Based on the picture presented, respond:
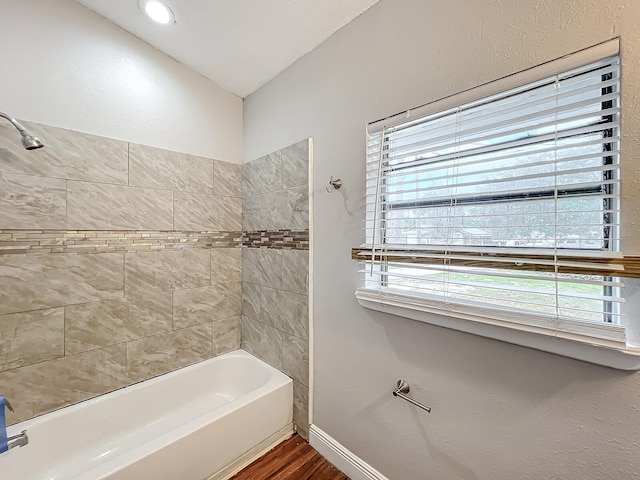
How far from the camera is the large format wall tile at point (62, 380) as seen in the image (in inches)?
55.5

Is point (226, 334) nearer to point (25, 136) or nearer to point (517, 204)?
point (25, 136)

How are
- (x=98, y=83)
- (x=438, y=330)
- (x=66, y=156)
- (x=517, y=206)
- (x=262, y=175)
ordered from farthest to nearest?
1. (x=262, y=175)
2. (x=98, y=83)
3. (x=66, y=156)
4. (x=438, y=330)
5. (x=517, y=206)

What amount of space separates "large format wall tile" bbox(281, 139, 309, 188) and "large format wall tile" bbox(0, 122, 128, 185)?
101cm

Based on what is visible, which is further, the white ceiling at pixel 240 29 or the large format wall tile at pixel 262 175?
the large format wall tile at pixel 262 175

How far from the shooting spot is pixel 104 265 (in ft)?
5.43

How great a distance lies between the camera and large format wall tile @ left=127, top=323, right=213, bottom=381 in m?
1.78

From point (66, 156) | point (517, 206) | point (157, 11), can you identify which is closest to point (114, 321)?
point (66, 156)

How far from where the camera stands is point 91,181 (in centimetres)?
161

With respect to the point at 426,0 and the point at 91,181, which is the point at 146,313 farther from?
the point at 426,0

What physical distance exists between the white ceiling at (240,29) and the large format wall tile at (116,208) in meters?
0.99

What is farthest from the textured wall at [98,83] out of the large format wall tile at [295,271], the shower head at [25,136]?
the large format wall tile at [295,271]

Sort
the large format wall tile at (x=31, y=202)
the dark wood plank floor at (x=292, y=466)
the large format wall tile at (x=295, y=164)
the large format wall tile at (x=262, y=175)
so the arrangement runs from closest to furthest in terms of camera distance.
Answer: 1. the large format wall tile at (x=31, y=202)
2. the dark wood plank floor at (x=292, y=466)
3. the large format wall tile at (x=295, y=164)
4. the large format wall tile at (x=262, y=175)

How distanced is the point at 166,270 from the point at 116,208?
19.7 inches

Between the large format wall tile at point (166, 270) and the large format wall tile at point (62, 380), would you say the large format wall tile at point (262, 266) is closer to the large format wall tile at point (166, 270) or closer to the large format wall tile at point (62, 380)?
the large format wall tile at point (166, 270)
